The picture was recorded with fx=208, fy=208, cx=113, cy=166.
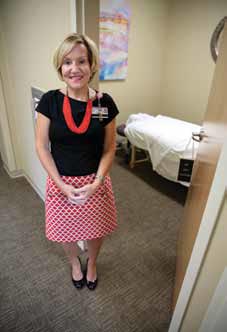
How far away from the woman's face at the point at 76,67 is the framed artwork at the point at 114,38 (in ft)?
7.86

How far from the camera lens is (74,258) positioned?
4.49ft

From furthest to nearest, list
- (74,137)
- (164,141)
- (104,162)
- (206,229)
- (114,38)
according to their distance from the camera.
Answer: (114,38), (164,141), (104,162), (74,137), (206,229)

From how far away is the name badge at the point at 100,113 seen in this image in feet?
3.16

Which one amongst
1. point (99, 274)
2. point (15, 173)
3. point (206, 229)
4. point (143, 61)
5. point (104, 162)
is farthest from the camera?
point (143, 61)

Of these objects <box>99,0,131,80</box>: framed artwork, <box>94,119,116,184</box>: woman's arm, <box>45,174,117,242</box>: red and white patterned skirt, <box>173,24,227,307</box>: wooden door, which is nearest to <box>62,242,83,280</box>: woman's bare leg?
<box>45,174,117,242</box>: red and white patterned skirt

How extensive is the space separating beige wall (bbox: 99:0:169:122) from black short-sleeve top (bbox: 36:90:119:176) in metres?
2.45

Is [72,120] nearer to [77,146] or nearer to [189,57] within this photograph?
[77,146]

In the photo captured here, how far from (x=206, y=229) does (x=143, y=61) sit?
3.44 meters

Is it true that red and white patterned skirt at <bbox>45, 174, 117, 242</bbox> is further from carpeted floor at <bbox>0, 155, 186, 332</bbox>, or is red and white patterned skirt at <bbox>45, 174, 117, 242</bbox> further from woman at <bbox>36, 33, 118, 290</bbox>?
carpeted floor at <bbox>0, 155, 186, 332</bbox>

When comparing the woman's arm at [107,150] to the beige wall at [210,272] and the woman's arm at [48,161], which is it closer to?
the woman's arm at [48,161]

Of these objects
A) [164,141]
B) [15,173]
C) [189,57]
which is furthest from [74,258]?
[189,57]

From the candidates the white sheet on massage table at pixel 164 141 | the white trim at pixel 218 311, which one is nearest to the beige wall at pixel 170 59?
the white sheet on massage table at pixel 164 141

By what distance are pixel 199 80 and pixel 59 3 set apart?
9.21 feet

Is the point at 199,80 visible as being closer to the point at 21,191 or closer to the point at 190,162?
the point at 190,162
